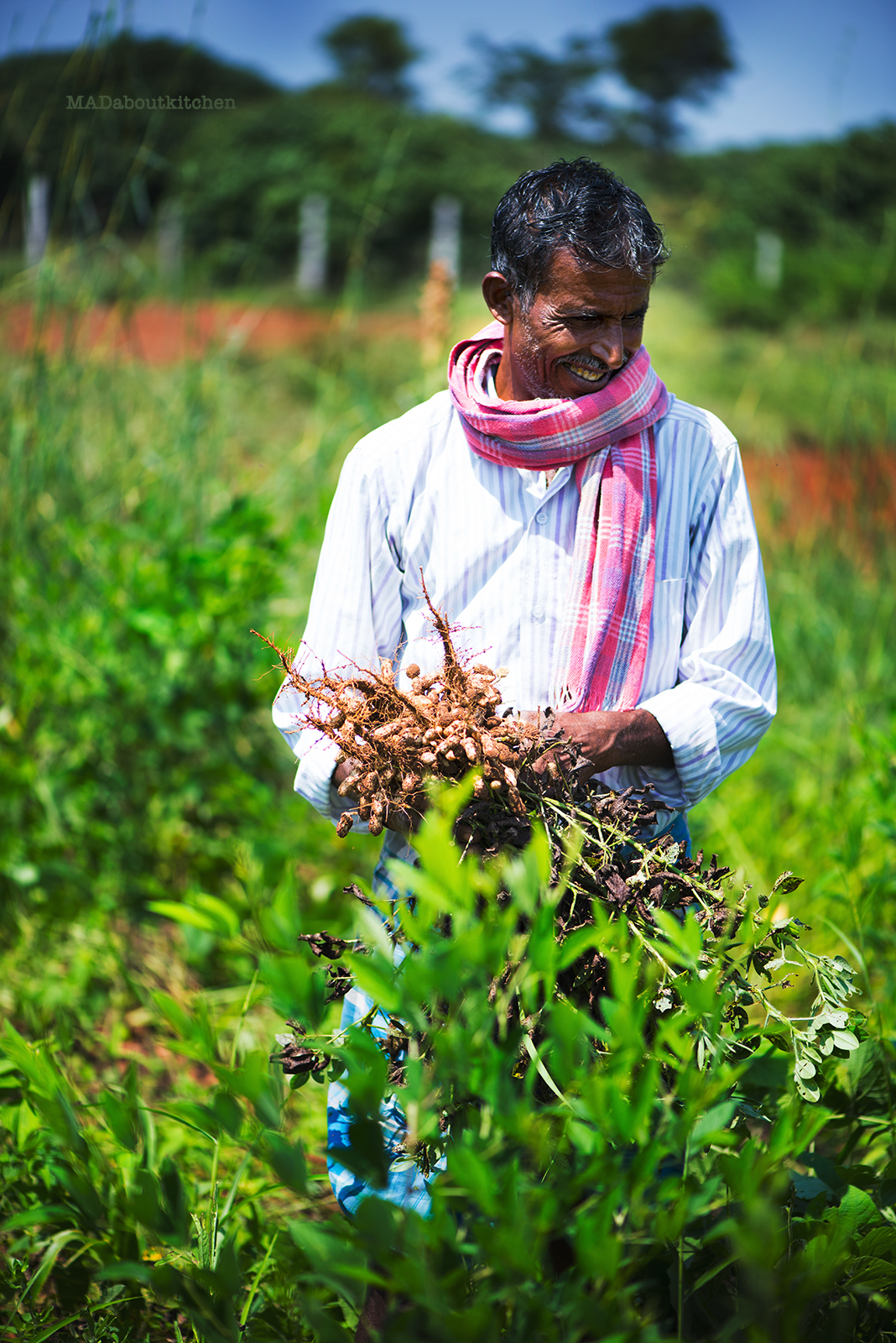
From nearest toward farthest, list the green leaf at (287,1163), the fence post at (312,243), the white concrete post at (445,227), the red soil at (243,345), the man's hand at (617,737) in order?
1. the green leaf at (287,1163)
2. the man's hand at (617,737)
3. the red soil at (243,345)
4. the fence post at (312,243)
5. the white concrete post at (445,227)

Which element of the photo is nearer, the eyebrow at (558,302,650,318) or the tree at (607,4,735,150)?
the eyebrow at (558,302,650,318)

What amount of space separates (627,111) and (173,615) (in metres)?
27.5

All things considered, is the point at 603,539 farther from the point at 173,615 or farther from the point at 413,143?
the point at 413,143

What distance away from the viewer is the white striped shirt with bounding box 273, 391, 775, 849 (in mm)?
1519

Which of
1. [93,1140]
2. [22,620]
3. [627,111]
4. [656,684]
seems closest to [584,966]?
[656,684]

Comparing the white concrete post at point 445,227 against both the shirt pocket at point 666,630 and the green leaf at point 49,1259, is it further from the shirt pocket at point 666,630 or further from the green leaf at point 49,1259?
the green leaf at point 49,1259

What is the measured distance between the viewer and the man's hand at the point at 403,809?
1292mm

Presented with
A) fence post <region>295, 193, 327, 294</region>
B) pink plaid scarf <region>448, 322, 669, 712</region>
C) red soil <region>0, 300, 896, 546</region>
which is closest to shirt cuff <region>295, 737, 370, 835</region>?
pink plaid scarf <region>448, 322, 669, 712</region>

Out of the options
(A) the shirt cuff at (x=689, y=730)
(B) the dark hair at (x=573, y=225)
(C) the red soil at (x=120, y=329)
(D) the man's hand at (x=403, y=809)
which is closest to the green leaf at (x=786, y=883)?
(A) the shirt cuff at (x=689, y=730)

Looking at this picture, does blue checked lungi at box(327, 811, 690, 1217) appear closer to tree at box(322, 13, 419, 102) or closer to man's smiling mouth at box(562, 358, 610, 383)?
man's smiling mouth at box(562, 358, 610, 383)

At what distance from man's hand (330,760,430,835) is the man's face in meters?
0.64

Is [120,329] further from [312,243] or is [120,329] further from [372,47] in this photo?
[372,47]

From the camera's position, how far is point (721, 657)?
4.94 feet

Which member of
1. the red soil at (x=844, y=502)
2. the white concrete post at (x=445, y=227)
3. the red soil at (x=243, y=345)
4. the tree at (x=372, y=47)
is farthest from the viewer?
the tree at (x=372, y=47)
